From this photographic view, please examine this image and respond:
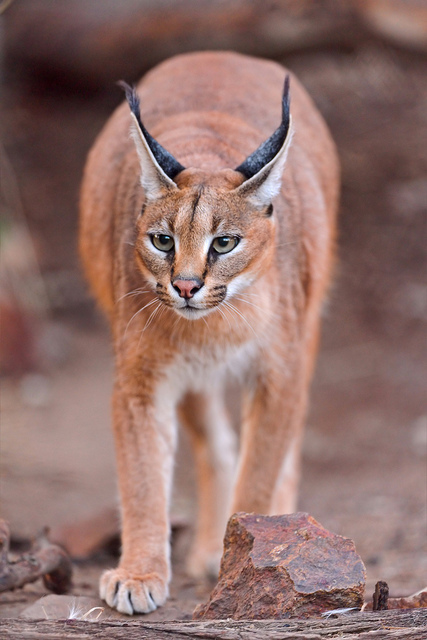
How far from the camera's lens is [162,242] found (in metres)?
4.04

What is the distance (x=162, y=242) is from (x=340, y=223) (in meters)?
7.26

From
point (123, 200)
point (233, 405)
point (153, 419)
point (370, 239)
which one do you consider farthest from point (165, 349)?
point (370, 239)

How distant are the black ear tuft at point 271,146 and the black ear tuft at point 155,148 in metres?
0.33

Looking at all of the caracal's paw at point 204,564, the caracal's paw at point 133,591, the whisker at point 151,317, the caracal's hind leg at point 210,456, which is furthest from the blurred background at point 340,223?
the whisker at point 151,317

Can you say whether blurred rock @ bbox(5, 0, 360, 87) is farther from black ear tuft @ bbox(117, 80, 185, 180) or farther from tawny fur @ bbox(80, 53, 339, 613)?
black ear tuft @ bbox(117, 80, 185, 180)

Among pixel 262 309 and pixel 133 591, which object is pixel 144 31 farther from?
pixel 133 591

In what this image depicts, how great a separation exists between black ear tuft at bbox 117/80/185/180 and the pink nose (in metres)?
0.57

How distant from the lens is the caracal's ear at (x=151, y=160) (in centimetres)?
388

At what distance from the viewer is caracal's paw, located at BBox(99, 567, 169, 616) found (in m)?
4.12

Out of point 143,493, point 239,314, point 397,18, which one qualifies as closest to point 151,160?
point 239,314

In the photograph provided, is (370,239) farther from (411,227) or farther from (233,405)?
(233,405)

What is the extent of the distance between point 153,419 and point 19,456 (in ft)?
12.5

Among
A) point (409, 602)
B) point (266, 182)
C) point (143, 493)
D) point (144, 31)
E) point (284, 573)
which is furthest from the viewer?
point (144, 31)

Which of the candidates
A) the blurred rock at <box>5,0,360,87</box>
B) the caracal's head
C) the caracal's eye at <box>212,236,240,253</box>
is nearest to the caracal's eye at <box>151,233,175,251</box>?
the caracal's head
